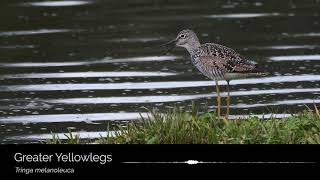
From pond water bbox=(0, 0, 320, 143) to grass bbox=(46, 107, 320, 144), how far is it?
8.06ft

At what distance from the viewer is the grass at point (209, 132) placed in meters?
9.56

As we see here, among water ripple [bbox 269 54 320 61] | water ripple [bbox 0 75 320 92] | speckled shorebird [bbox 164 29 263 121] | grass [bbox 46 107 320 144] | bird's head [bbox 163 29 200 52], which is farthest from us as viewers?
water ripple [bbox 269 54 320 61]

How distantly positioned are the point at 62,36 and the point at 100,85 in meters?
3.00

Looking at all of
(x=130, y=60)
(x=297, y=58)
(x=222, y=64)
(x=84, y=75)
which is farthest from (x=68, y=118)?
(x=297, y=58)

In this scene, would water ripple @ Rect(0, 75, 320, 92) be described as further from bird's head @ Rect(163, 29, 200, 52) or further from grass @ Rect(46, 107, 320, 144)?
grass @ Rect(46, 107, 320, 144)

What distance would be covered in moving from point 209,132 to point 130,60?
258 inches

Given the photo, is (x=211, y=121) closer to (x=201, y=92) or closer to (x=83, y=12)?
(x=201, y=92)

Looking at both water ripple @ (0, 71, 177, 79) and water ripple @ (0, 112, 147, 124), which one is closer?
water ripple @ (0, 112, 147, 124)

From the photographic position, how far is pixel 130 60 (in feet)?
53.0

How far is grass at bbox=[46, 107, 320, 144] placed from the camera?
956 cm

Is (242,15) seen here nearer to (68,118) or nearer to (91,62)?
(91,62)

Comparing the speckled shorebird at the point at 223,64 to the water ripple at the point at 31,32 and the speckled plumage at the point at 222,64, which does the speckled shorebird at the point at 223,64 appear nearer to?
the speckled plumage at the point at 222,64

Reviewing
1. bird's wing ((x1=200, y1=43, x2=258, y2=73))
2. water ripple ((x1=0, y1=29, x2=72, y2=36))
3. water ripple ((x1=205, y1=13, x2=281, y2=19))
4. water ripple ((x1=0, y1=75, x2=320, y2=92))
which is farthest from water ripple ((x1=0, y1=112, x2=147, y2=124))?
water ripple ((x1=205, y1=13, x2=281, y2=19))
